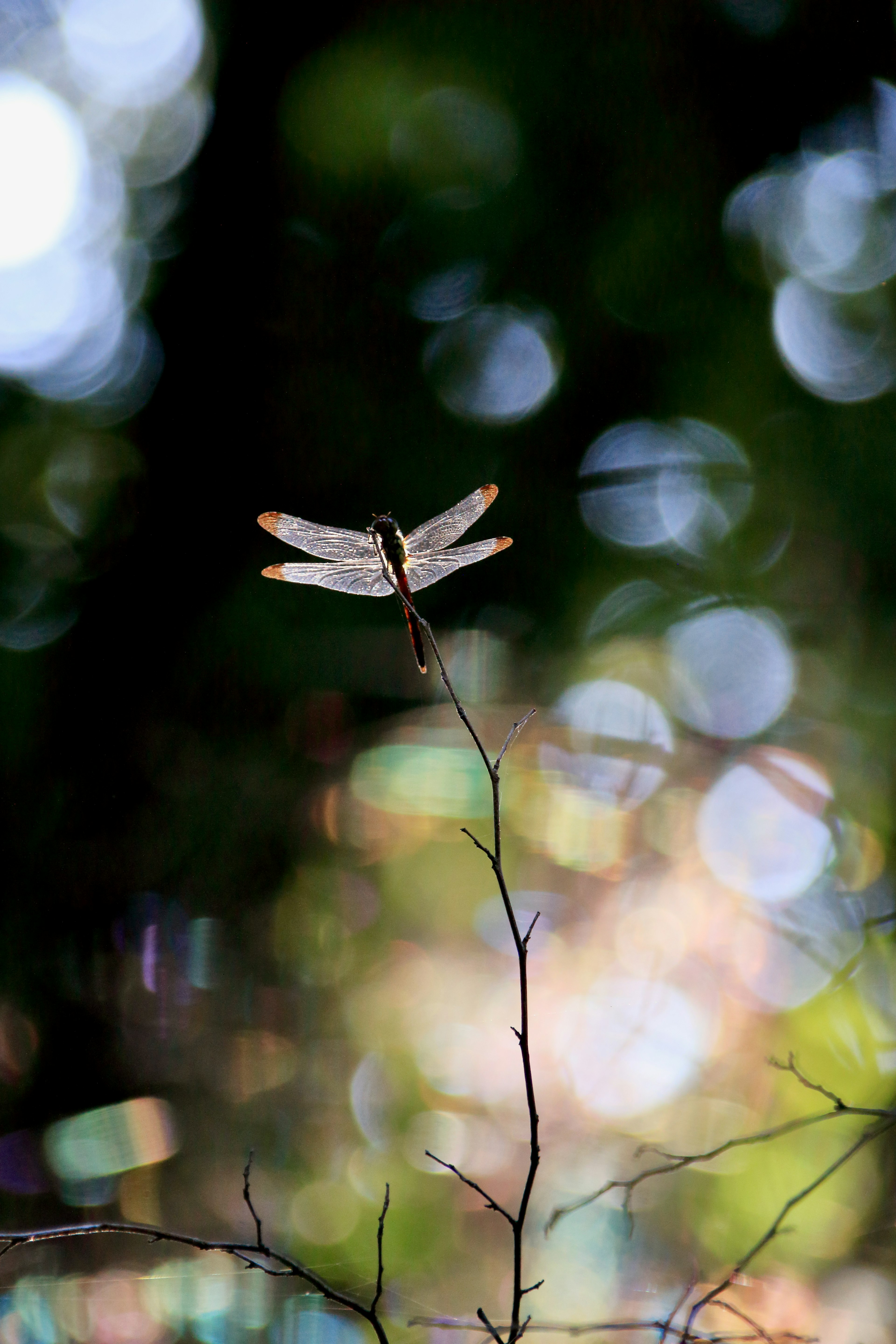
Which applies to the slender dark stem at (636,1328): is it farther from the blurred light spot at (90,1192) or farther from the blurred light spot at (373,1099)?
the blurred light spot at (90,1192)

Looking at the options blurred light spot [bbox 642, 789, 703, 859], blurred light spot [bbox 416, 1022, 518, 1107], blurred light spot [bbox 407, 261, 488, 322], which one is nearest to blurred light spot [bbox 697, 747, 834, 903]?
blurred light spot [bbox 642, 789, 703, 859]

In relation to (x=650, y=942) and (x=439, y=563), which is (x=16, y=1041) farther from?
(x=439, y=563)

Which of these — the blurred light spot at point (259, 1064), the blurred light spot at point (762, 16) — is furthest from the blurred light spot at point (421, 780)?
the blurred light spot at point (762, 16)

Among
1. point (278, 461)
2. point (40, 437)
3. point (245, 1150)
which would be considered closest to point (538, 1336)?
point (245, 1150)

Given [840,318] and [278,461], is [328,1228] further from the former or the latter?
[840,318]

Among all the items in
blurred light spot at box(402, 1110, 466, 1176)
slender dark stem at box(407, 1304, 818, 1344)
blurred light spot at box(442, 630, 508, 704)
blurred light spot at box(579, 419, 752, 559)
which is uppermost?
blurred light spot at box(579, 419, 752, 559)

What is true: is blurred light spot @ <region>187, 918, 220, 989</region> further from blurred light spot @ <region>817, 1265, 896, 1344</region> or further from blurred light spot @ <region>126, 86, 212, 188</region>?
blurred light spot @ <region>126, 86, 212, 188</region>

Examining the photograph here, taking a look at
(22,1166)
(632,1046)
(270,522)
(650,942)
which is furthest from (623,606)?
(22,1166)
